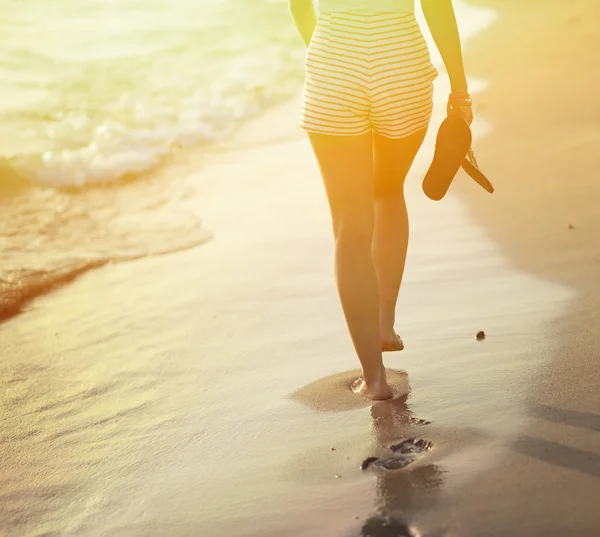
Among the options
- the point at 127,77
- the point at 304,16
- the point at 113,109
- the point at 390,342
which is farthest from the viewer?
the point at 127,77

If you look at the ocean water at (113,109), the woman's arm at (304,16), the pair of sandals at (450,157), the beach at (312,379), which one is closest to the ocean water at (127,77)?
the ocean water at (113,109)

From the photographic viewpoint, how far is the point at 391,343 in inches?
119

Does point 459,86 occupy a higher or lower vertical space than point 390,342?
higher

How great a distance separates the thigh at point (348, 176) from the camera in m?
2.63

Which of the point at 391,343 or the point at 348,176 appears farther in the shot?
the point at 391,343

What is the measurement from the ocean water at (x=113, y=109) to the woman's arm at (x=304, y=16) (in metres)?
2.25

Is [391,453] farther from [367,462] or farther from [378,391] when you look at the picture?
[378,391]

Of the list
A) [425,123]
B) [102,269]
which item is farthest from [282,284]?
[425,123]

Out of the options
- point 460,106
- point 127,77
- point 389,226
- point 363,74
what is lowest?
point 389,226

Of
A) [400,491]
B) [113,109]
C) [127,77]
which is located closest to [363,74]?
[400,491]

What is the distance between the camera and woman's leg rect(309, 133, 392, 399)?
264 centimetres

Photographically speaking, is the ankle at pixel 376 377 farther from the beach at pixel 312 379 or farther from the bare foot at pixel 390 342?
the bare foot at pixel 390 342

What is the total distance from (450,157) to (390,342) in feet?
2.19

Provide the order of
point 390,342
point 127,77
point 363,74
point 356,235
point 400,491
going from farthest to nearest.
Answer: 1. point 127,77
2. point 390,342
3. point 356,235
4. point 363,74
5. point 400,491
